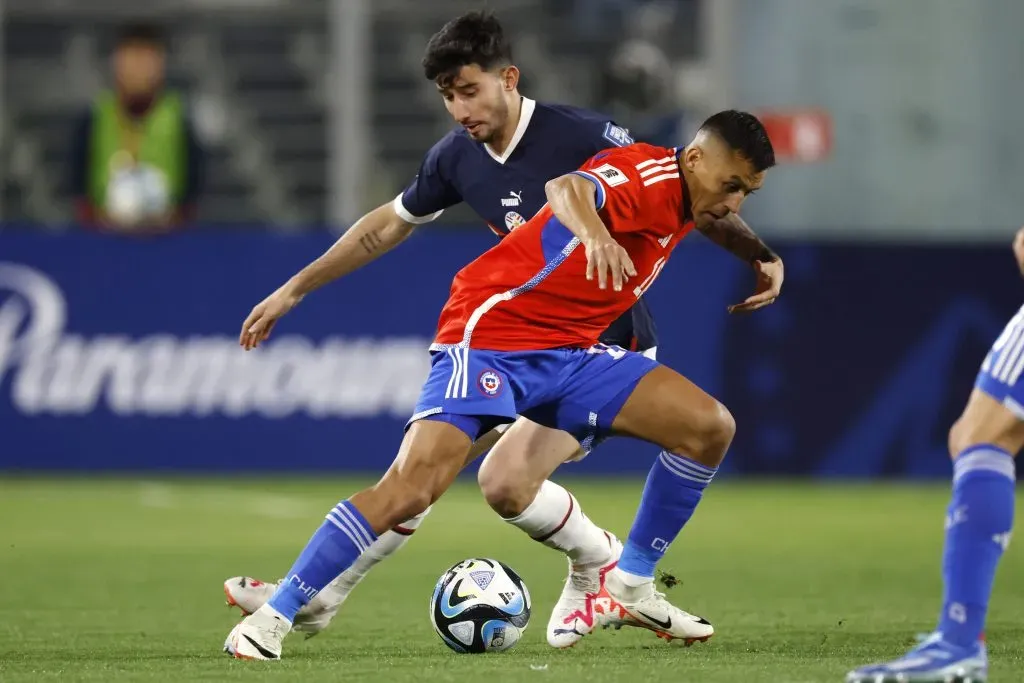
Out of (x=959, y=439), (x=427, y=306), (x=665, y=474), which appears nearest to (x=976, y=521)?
(x=959, y=439)

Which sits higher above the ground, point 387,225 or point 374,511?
point 387,225

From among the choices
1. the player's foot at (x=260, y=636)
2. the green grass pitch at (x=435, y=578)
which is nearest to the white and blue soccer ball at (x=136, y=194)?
the green grass pitch at (x=435, y=578)

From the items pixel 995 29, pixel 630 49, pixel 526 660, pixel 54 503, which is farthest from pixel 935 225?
pixel 526 660

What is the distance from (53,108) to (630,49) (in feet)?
18.2

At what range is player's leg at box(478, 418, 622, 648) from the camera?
19.6ft

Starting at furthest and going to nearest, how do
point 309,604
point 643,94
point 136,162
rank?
point 643,94
point 136,162
point 309,604

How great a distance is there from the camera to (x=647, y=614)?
5.92 m

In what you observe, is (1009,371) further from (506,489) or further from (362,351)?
(362,351)

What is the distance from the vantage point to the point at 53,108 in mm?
17375

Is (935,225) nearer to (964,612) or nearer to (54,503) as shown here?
(54,503)

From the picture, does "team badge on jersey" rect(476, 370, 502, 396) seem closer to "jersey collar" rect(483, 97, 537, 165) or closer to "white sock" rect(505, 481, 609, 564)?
"white sock" rect(505, 481, 609, 564)

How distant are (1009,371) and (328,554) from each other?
6.55 feet

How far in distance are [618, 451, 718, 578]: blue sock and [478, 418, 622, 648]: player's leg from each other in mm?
257

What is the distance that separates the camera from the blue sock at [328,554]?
17.7 ft
